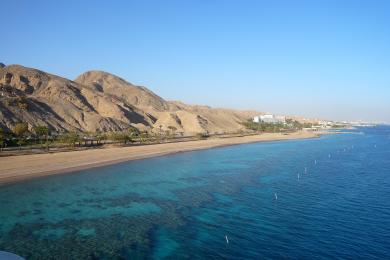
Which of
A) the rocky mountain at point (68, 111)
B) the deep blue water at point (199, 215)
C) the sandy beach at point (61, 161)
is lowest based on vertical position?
the deep blue water at point (199, 215)

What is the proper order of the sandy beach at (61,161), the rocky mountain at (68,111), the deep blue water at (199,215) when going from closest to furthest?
the deep blue water at (199,215), the sandy beach at (61,161), the rocky mountain at (68,111)

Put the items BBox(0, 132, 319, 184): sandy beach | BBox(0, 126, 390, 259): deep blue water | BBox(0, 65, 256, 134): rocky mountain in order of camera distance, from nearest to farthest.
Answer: BBox(0, 126, 390, 259): deep blue water → BBox(0, 132, 319, 184): sandy beach → BBox(0, 65, 256, 134): rocky mountain

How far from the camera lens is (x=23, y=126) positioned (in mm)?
71750

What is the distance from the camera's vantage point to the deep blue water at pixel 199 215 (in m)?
20.7

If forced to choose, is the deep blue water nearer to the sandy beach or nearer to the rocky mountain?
the sandy beach

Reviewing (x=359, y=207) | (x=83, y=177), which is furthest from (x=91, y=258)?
(x=83, y=177)

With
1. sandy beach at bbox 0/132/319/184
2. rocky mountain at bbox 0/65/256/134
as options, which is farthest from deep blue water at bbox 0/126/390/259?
rocky mountain at bbox 0/65/256/134

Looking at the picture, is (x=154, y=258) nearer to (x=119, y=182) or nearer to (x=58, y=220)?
(x=58, y=220)

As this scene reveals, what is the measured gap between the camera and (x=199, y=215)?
27703 millimetres

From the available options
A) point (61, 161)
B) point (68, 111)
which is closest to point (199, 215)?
point (61, 161)

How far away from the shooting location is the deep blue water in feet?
67.8

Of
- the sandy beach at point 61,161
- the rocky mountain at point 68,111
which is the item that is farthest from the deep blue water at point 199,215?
the rocky mountain at point 68,111

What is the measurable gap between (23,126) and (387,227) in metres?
67.9

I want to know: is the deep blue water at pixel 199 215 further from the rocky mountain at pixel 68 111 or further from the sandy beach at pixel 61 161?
the rocky mountain at pixel 68 111
